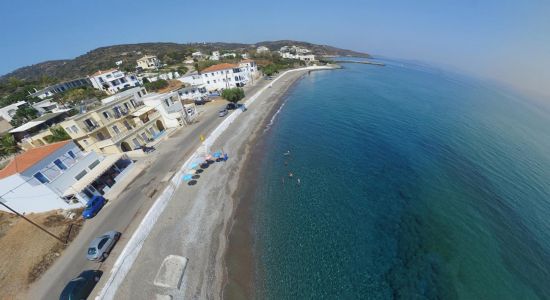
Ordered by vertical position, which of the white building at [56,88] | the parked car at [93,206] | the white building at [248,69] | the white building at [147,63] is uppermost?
the white building at [147,63]

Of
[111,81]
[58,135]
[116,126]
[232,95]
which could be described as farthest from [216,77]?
[58,135]

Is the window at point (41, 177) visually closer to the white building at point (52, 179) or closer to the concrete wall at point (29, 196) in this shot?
the white building at point (52, 179)

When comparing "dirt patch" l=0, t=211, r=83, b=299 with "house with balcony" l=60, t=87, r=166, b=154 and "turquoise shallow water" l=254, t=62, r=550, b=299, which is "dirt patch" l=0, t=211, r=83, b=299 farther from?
"turquoise shallow water" l=254, t=62, r=550, b=299

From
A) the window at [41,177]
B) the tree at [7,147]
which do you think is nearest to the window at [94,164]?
the window at [41,177]

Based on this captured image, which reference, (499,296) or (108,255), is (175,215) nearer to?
(108,255)

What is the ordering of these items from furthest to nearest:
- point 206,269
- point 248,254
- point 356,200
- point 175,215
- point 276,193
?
point 276,193
point 356,200
point 175,215
point 248,254
point 206,269

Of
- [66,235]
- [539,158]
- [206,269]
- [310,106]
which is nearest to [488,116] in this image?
[539,158]

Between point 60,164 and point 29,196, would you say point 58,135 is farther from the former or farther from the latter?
point 29,196
